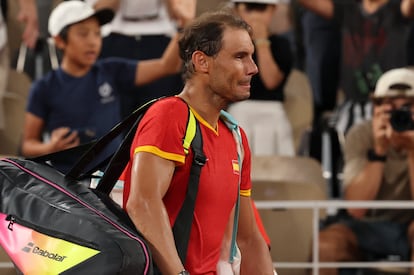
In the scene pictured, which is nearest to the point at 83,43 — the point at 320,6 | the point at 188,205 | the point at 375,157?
the point at 320,6

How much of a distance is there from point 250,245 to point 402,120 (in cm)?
242

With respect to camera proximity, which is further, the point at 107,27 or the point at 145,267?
the point at 107,27

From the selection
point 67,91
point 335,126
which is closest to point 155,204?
point 67,91

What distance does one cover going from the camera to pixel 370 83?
6.70 meters

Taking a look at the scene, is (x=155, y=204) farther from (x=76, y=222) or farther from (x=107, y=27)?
(x=107, y=27)

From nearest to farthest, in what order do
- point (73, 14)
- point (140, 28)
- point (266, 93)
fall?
point (73, 14)
point (266, 93)
point (140, 28)

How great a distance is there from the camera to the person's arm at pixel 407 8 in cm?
656

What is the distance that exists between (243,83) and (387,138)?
2755 millimetres

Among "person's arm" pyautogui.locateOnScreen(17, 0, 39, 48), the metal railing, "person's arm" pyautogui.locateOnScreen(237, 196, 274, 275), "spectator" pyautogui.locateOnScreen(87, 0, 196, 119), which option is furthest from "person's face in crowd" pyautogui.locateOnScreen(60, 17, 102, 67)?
"person's arm" pyautogui.locateOnScreen(237, 196, 274, 275)

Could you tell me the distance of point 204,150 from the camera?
3.22 m

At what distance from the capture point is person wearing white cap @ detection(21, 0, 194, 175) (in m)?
5.95

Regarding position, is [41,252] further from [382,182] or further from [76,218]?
[382,182]

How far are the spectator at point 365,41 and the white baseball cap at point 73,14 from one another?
1418 millimetres

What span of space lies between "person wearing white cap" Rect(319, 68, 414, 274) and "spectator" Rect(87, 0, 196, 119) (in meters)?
1.38
